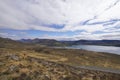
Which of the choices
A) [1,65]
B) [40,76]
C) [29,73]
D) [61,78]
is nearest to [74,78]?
[61,78]

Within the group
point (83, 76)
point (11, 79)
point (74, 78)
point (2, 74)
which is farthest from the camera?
point (83, 76)

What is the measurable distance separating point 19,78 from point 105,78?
16.6 metres

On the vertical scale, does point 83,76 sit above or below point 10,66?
below

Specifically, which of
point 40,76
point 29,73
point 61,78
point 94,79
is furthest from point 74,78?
point 29,73

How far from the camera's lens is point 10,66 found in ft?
83.8

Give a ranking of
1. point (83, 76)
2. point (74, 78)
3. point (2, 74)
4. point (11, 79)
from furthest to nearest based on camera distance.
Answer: point (83, 76) < point (74, 78) < point (2, 74) < point (11, 79)

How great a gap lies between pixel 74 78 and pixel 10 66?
12.7 m

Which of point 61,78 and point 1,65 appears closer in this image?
point 61,78

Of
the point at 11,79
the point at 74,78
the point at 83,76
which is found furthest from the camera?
the point at 83,76

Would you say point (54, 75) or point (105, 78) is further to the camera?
A: point (105, 78)

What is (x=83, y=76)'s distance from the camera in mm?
25375

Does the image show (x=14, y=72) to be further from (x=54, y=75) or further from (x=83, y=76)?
(x=83, y=76)

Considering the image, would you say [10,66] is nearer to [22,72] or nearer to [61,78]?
[22,72]

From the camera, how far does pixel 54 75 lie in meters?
24.1
